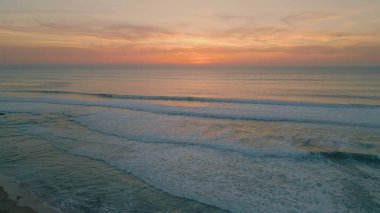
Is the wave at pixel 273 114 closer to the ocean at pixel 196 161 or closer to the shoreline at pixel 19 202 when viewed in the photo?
the ocean at pixel 196 161

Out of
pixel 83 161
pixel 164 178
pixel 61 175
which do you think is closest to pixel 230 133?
pixel 164 178

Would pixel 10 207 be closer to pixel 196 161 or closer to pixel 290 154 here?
pixel 196 161

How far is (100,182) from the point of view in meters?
8.36

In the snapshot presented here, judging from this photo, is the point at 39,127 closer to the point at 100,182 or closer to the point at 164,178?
the point at 100,182

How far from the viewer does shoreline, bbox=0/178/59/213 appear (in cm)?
645

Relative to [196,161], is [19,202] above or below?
below

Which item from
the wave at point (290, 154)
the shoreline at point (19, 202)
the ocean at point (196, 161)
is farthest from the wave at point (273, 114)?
the shoreline at point (19, 202)

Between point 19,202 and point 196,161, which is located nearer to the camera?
point 19,202

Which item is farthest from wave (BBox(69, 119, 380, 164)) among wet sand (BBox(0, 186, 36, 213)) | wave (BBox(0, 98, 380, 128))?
wet sand (BBox(0, 186, 36, 213))

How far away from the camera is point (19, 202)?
6828 mm

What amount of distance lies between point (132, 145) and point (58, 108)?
13.6 metres

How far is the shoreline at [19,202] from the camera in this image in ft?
21.2

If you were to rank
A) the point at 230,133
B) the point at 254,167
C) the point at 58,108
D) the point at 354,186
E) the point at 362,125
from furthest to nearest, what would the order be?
the point at 58,108
the point at 362,125
the point at 230,133
the point at 254,167
the point at 354,186

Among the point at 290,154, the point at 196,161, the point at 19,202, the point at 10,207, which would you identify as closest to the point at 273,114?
the point at 290,154
